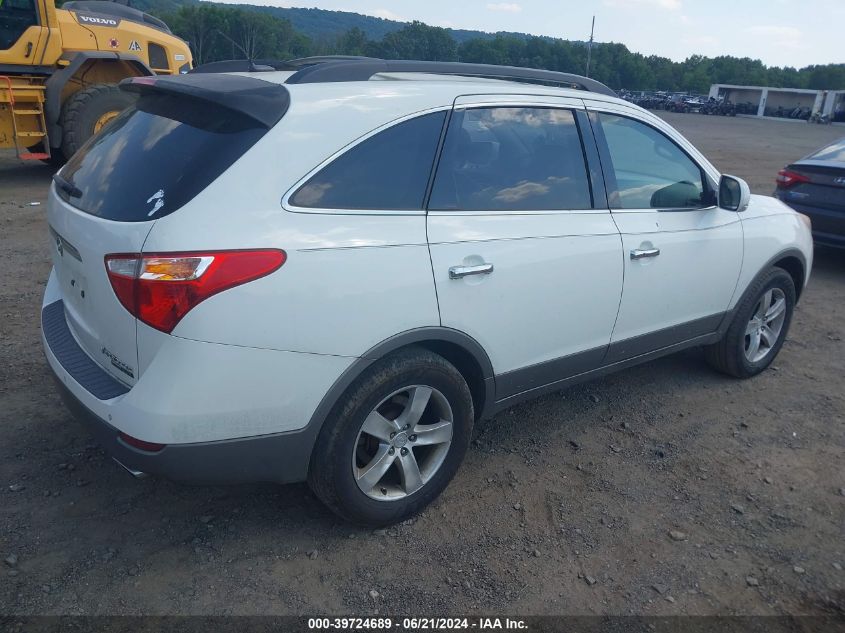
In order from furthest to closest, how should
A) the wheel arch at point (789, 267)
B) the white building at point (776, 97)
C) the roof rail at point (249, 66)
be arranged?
the white building at point (776, 97) → the wheel arch at point (789, 267) → the roof rail at point (249, 66)

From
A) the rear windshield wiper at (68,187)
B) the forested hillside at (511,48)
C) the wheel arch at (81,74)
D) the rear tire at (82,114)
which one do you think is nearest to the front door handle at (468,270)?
the rear windshield wiper at (68,187)

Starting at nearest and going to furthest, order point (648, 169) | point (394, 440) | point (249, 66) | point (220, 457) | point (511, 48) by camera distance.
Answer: point (220, 457)
point (394, 440)
point (249, 66)
point (648, 169)
point (511, 48)

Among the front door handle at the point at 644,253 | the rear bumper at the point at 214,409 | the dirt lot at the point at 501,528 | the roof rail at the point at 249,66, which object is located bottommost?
the dirt lot at the point at 501,528

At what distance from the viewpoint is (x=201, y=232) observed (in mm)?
2404

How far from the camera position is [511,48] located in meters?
78.5

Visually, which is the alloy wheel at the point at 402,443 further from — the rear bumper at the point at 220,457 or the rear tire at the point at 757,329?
Result: the rear tire at the point at 757,329

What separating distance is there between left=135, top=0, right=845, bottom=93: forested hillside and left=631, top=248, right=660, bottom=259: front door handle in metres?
52.6

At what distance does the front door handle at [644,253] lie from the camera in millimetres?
3702

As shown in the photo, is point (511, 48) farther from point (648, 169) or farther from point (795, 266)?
point (648, 169)

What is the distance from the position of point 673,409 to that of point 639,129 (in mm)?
1743

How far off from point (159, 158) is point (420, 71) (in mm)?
1349

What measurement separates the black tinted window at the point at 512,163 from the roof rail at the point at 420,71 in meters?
0.33

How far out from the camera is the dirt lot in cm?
272

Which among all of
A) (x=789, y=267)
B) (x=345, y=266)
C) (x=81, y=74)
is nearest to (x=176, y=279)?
(x=345, y=266)
